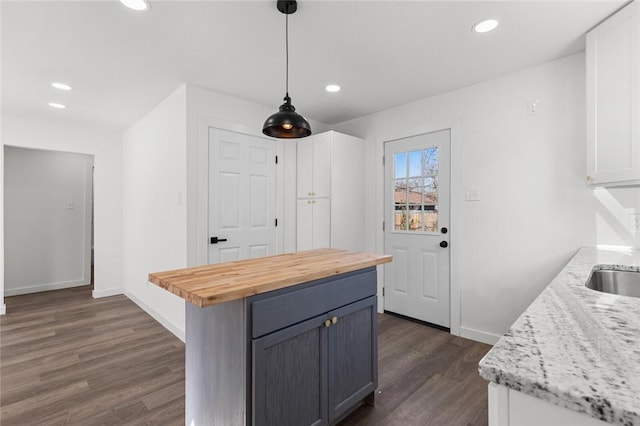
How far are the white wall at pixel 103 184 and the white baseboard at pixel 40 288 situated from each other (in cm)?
102

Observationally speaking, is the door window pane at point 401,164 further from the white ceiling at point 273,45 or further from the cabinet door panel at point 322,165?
the cabinet door panel at point 322,165

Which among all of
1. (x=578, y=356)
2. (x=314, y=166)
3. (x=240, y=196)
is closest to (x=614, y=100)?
(x=578, y=356)

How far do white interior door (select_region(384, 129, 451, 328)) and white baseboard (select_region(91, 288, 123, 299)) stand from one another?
4.12 metres

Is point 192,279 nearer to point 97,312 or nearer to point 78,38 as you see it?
point 78,38

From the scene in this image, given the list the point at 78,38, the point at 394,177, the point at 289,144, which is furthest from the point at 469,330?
the point at 78,38

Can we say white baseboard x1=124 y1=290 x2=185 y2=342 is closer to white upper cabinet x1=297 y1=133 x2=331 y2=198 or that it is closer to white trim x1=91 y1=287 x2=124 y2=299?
white trim x1=91 y1=287 x2=124 y2=299

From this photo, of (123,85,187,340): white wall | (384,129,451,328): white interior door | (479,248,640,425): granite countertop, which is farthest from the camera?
(384,129,451,328): white interior door

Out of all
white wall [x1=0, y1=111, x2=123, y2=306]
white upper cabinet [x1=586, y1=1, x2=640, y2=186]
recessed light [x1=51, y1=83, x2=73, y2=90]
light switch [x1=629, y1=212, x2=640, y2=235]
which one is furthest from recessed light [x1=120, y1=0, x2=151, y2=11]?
light switch [x1=629, y1=212, x2=640, y2=235]

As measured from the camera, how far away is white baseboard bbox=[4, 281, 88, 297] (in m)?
4.56

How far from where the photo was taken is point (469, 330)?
2979 mm

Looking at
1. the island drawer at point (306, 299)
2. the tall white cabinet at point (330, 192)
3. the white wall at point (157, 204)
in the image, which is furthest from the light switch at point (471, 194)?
the white wall at point (157, 204)

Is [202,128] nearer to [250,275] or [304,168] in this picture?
[304,168]

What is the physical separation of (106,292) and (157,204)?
2.15 m

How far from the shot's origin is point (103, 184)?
457 cm
